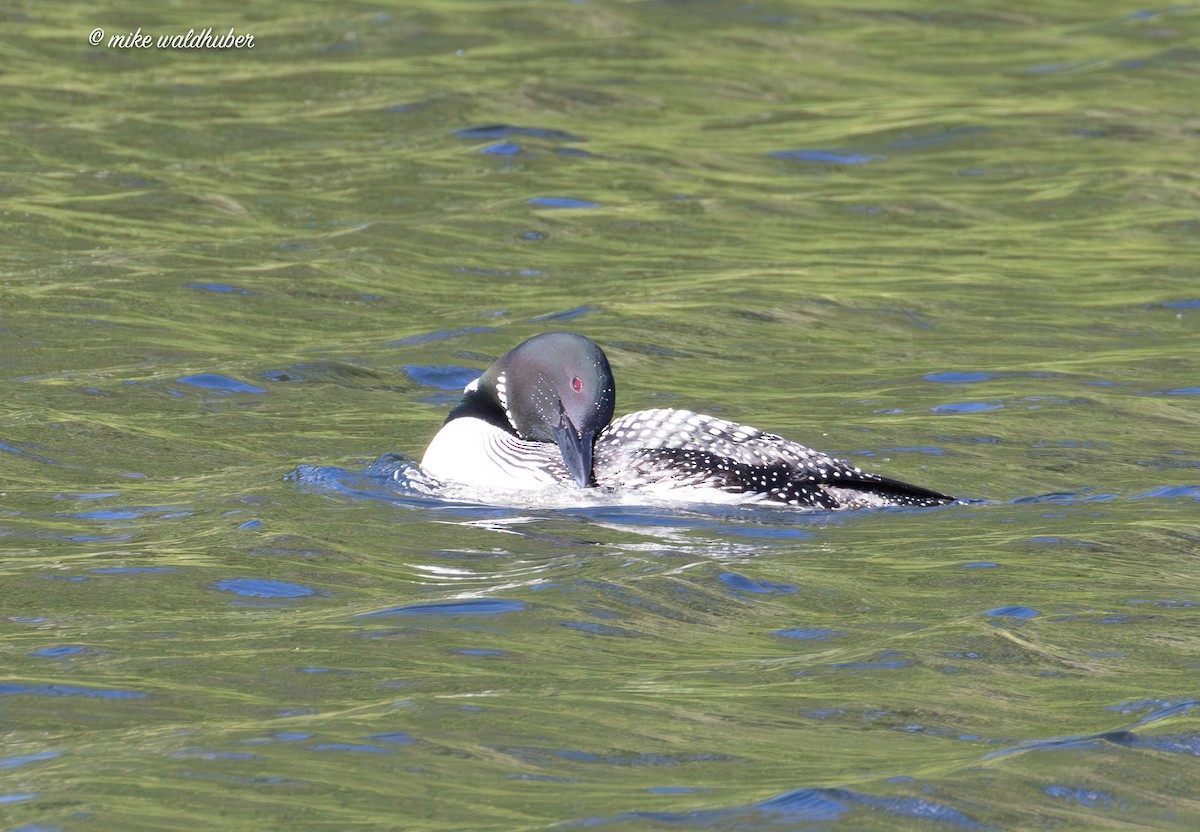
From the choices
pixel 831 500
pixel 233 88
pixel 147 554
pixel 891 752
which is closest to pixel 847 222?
pixel 233 88

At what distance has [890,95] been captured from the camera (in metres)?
14.9

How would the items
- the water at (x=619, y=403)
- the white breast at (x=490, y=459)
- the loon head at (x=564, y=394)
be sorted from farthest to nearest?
the white breast at (x=490, y=459)
the loon head at (x=564, y=394)
the water at (x=619, y=403)

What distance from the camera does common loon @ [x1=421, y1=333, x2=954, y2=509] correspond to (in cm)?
659

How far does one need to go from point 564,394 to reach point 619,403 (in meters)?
1.86

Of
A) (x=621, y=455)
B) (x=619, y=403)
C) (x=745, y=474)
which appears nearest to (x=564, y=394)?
(x=621, y=455)

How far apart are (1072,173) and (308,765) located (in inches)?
390

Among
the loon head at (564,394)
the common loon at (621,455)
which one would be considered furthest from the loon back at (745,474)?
the loon head at (564,394)

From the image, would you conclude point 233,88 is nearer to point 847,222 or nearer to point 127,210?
point 127,210

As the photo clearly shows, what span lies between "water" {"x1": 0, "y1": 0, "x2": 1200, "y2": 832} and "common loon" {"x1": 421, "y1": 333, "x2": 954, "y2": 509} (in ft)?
0.65

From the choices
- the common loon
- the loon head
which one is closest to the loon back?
the common loon

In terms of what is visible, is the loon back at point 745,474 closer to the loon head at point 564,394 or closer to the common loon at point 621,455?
the common loon at point 621,455

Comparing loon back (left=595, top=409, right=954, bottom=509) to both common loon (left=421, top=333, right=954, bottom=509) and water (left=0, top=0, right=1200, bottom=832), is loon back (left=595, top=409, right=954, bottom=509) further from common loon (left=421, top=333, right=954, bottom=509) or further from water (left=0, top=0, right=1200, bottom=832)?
water (left=0, top=0, right=1200, bottom=832)

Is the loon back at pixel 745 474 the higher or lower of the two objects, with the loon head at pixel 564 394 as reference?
lower

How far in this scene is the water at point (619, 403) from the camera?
13.4 ft
